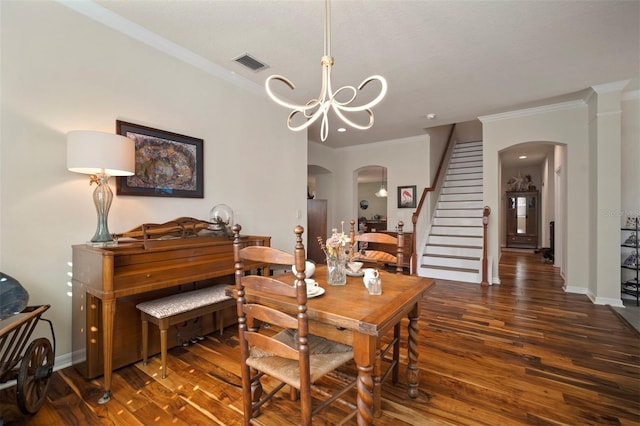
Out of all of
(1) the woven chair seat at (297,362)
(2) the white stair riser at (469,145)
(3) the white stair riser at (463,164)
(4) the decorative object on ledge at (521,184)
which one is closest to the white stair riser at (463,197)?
(3) the white stair riser at (463,164)

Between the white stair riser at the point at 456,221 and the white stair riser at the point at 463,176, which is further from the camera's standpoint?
the white stair riser at the point at 463,176

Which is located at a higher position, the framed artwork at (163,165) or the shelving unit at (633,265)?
the framed artwork at (163,165)

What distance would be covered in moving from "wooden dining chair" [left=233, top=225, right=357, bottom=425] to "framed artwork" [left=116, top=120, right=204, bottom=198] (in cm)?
166

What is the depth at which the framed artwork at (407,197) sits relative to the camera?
255 inches

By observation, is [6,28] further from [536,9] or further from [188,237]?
[536,9]

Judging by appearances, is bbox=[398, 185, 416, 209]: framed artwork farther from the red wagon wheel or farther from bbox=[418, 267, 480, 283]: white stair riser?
the red wagon wheel

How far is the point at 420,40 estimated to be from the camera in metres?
2.72

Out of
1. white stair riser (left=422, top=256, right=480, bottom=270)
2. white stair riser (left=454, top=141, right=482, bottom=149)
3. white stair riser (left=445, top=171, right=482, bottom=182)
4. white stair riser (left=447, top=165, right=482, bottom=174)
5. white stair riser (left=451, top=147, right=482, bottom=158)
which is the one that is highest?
white stair riser (left=454, top=141, right=482, bottom=149)

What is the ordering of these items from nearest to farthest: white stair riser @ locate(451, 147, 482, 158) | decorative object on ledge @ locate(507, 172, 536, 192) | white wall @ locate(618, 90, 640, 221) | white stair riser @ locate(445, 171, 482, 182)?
white wall @ locate(618, 90, 640, 221), white stair riser @ locate(445, 171, 482, 182), white stair riser @ locate(451, 147, 482, 158), decorative object on ledge @ locate(507, 172, 536, 192)

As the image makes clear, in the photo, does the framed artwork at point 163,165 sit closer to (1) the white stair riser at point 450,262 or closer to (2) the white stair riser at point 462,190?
(1) the white stair riser at point 450,262

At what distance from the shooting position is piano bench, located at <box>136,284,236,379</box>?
2.09 meters

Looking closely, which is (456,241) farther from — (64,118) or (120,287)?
(64,118)

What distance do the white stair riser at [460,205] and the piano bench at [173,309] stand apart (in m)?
5.59

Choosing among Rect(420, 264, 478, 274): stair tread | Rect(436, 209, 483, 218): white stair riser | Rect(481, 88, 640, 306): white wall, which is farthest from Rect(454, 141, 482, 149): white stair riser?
Rect(420, 264, 478, 274): stair tread
